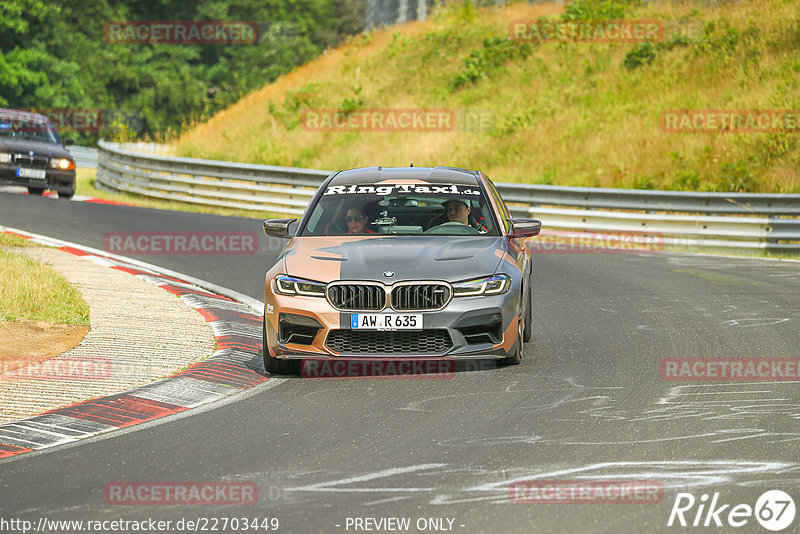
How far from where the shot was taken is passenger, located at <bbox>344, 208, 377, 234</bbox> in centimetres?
964

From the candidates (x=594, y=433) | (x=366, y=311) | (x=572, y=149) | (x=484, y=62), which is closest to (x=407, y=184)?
(x=366, y=311)

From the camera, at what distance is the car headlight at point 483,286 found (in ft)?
27.7

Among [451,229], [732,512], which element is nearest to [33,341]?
[451,229]

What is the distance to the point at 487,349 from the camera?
27.8 feet

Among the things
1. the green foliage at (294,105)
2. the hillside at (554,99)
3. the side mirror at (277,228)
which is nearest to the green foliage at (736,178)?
the hillside at (554,99)

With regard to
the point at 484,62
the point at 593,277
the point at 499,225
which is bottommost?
the point at 593,277

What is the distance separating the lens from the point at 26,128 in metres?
24.4

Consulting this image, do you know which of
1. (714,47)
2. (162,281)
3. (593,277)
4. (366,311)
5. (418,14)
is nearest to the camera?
(366,311)

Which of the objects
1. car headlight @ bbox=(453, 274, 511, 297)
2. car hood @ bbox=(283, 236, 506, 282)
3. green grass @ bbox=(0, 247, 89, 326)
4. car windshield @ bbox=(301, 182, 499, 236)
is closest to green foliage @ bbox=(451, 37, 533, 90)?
green grass @ bbox=(0, 247, 89, 326)

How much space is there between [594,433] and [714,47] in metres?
25.4

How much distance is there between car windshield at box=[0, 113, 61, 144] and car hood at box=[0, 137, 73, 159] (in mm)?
238

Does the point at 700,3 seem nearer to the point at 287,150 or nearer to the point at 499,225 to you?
the point at 287,150

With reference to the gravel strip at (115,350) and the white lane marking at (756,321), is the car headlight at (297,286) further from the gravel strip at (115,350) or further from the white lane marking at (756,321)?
the white lane marking at (756,321)

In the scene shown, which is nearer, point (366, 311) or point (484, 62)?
point (366, 311)
